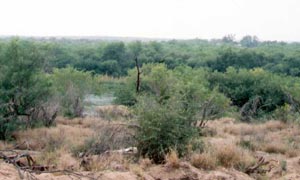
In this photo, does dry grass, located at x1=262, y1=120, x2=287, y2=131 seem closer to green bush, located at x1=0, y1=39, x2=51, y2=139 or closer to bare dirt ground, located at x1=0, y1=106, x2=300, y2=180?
bare dirt ground, located at x1=0, y1=106, x2=300, y2=180

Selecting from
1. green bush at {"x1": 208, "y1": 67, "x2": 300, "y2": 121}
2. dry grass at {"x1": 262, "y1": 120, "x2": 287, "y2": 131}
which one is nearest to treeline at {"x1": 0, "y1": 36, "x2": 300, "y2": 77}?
green bush at {"x1": 208, "y1": 67, "x2": 300, "y2": 121}

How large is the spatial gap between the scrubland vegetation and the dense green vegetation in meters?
0.05

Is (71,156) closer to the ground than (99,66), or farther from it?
farther from it

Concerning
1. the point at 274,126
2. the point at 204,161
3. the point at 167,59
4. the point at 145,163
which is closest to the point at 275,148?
the point at 204,161

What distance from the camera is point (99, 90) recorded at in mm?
31812

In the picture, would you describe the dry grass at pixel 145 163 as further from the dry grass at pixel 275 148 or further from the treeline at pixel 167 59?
the treeline at pixel 167 59

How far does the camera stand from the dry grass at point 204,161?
1128 cm

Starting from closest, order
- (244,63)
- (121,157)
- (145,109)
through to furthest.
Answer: (121,157) → (145,109) → (244,63)

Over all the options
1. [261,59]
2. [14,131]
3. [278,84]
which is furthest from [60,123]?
[261,59]

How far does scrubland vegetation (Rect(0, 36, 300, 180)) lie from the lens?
36.2 feet

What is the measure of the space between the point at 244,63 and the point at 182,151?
147ft

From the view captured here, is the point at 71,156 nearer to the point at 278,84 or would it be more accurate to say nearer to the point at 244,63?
the point at 278,84

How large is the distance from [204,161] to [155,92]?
1066cm

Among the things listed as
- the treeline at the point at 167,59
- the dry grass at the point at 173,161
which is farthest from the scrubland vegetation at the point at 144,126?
the treeline at the point at 167,59
